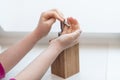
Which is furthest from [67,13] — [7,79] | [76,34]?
[7,79]

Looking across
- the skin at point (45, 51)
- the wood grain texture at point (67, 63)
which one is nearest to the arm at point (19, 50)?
the skin at point (45, 51)

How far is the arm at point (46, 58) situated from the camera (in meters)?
0.73

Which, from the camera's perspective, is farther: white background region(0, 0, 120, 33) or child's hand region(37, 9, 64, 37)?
white background region(0, 0, 120, 33)

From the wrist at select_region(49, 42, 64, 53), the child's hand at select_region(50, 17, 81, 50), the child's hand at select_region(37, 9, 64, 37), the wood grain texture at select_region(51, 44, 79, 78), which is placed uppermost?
the child's hand at select_region(37, 9, 64, 37)

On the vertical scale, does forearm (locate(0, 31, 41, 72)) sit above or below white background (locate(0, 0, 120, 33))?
below

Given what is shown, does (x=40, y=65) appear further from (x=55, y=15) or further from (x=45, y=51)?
(x=55, y=15)

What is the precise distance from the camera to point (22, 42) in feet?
2.80

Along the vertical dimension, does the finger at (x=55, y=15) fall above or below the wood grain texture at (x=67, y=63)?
above

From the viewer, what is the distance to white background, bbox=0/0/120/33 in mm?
917

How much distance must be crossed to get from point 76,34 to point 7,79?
27cm

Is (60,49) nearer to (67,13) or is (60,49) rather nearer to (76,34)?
(76,34)

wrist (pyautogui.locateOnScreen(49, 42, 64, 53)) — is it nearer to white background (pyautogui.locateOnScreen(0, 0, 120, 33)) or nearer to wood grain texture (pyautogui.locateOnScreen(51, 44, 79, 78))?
wood grain texture (pyautogui.locateOnScreen(51, 44, 79, 78))

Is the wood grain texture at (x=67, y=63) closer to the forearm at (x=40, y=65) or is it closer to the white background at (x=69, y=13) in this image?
the forearm at (x=40, y=65)

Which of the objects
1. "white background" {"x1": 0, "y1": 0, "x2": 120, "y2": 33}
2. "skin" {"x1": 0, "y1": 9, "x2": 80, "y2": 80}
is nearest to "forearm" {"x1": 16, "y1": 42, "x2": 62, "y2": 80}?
"skin" {"x1": 0, "y1": 9, "x2": 80, "y2": 80}
